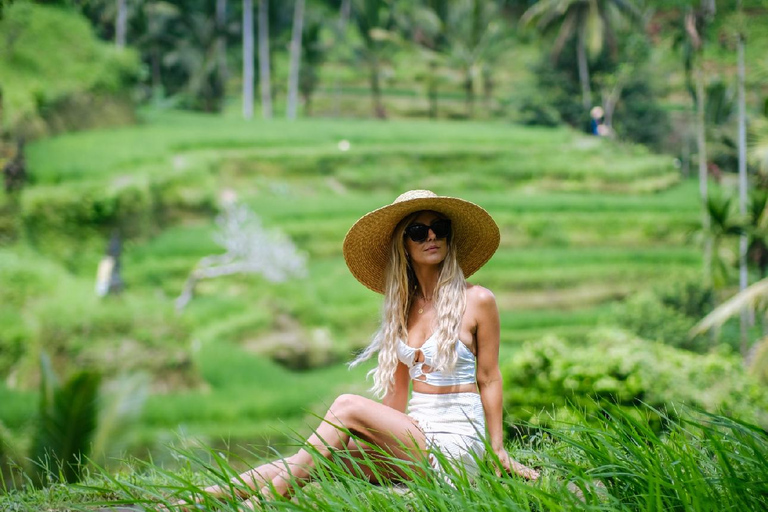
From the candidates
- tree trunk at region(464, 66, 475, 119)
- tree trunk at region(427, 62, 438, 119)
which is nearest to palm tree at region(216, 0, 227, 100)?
tree trunk at region(427, 62, 438, 119)

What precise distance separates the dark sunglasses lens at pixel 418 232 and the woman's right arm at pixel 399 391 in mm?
281

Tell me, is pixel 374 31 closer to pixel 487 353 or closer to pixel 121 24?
pixel 121 24

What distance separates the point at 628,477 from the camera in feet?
4.77

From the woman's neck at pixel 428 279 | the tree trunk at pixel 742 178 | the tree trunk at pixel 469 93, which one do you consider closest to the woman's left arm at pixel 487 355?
the woman's neck at pixel 428 279

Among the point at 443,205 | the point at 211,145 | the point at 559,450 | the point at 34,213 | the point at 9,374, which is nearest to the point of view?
the point at 559,450

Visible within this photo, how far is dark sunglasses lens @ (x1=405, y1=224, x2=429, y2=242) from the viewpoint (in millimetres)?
1883

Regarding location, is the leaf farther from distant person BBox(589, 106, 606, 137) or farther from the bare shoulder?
distant person BBox(589, 106, 606, 137)

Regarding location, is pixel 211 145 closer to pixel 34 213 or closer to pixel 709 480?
pixel 34 213

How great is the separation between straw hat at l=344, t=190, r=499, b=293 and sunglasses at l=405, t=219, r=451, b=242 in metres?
0.04

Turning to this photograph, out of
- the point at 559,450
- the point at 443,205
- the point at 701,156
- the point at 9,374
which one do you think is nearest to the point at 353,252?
the point at 443,205

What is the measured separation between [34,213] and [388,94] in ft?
14.4

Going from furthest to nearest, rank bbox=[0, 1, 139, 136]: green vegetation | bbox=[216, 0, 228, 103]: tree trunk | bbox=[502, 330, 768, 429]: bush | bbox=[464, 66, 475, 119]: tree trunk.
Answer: bbox=[464, 66, 475, 119]: tree trunk, bbox=[216, 0, 228, 103]: tree trunk, bbox=[0, 1, 139, 136]: green vegetation, bbox=[502, 330, 768, 429]: bush

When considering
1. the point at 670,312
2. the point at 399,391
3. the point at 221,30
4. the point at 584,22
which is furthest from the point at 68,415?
the point at 584,22

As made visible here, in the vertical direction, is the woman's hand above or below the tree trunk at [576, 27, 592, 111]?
below
